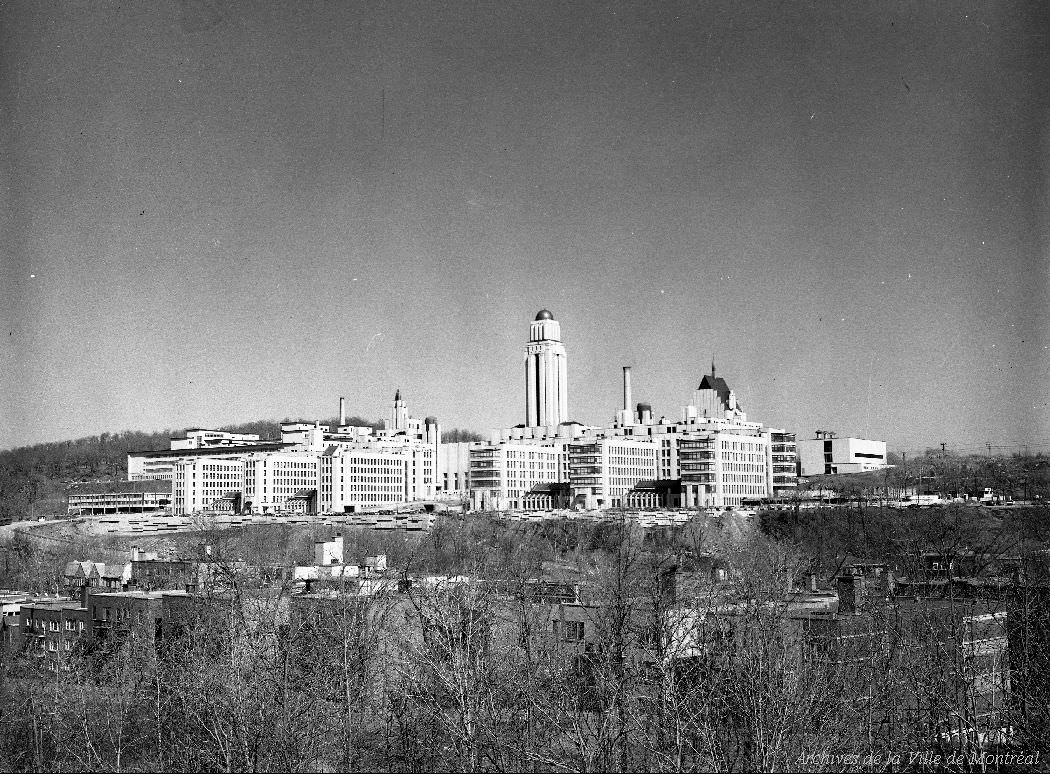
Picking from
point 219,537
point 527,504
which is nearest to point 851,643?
point 219,537

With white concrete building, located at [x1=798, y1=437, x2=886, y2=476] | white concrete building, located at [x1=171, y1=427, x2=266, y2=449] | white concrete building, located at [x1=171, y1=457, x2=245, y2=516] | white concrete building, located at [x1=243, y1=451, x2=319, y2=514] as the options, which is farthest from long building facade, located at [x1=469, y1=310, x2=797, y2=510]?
white concrete building, located at [x1=171, y1=427, x2=266, y2=449]

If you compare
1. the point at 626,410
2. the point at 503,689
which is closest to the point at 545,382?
the point at 626,410

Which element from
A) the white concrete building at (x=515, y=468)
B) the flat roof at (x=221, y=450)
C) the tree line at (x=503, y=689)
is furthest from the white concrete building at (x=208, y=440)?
the tree line at (x=503, y=689)

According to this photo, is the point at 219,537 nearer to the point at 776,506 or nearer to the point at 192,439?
the point at 776,506

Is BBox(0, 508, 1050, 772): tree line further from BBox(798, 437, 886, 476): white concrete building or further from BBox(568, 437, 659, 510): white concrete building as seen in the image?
BBox(798, 437, 886, 476): white concrete building

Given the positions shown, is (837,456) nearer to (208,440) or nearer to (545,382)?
(545,382)

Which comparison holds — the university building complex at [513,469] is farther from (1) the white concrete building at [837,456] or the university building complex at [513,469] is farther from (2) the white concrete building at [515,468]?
(1) the white concrete building at [837,456]
